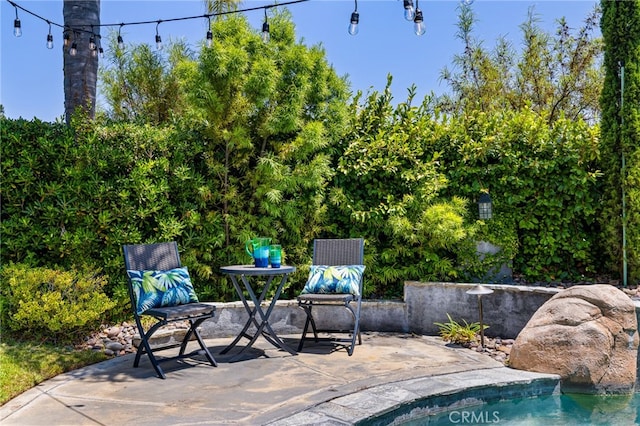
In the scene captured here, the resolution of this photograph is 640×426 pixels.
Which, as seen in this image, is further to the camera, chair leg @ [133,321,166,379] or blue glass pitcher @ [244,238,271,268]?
blue glass pitcher @ [244,238,271,268]

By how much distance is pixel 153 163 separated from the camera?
5.76 m

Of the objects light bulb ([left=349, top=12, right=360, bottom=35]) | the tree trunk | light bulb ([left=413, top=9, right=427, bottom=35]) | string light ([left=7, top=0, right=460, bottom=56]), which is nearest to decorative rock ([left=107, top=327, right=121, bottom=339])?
the tree trunk

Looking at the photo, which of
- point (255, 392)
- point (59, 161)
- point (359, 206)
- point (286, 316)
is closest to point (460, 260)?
point (359, 206)

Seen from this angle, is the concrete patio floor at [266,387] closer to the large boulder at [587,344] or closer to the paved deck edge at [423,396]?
the paved deck edge at [423,396]

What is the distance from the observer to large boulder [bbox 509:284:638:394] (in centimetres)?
428

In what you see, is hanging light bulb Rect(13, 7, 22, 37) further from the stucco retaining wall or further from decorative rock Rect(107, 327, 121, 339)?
the stucco retaining wall

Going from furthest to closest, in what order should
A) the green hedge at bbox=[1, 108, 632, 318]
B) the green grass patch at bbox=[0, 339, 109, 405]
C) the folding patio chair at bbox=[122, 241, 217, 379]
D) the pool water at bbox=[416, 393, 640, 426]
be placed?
the green hedge at bbox=[1, 108, 632, 318], the folding patio chair at bbox=[122, 241, 217, 379], the green grass patch at bbox=[0, 339, 109, 405], the pool water at bbox=[416, 393, 640, 426]

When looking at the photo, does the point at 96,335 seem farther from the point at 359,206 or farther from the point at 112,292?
the point at 359,206

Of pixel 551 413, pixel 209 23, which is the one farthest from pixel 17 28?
pixel 551 413

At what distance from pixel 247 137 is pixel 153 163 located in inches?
42.3

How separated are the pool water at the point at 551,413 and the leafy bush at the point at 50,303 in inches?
129

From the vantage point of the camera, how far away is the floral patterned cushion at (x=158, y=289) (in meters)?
4.52

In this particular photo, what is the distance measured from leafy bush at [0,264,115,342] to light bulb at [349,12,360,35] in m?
3.48

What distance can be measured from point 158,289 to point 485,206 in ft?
12.9
